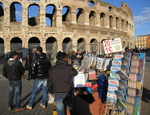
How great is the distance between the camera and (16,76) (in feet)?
12.3

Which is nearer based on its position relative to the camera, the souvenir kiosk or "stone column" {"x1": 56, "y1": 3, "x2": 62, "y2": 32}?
the souvenir kiosk

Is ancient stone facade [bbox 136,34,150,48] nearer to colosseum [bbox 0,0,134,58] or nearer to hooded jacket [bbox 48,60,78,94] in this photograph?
colosseum [bbox 0,0,134,58]

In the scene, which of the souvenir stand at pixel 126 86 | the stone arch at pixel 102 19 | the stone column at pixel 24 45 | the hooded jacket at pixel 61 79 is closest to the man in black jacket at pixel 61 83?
the hooded jacket at pixel 61 79

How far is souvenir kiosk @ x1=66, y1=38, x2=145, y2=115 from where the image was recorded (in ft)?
10.1

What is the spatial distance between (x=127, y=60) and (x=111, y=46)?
1.19 metres

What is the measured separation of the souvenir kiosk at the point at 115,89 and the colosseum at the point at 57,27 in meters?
12.2

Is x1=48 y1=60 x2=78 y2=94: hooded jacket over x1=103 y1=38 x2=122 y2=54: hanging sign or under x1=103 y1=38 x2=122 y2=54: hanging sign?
under

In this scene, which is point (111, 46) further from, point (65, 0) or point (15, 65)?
point (65, 0)

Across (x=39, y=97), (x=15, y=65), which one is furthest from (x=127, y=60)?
(x=39, y=97)

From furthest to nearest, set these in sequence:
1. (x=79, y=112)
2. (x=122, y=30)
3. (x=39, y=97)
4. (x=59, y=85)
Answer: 1. (x=122, y=30)
2. (x=39, y=97)
3. (x=79, y=112)
4. (x=59, y=85)

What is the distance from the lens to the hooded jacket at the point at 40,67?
386cm

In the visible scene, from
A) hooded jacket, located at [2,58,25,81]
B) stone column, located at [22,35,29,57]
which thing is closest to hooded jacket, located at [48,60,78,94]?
hooded jacket, located at [2,58,25,81]

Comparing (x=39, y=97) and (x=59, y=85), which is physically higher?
(x=59, y=85)

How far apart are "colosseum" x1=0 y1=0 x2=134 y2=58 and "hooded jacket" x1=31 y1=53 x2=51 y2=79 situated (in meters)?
12.1
